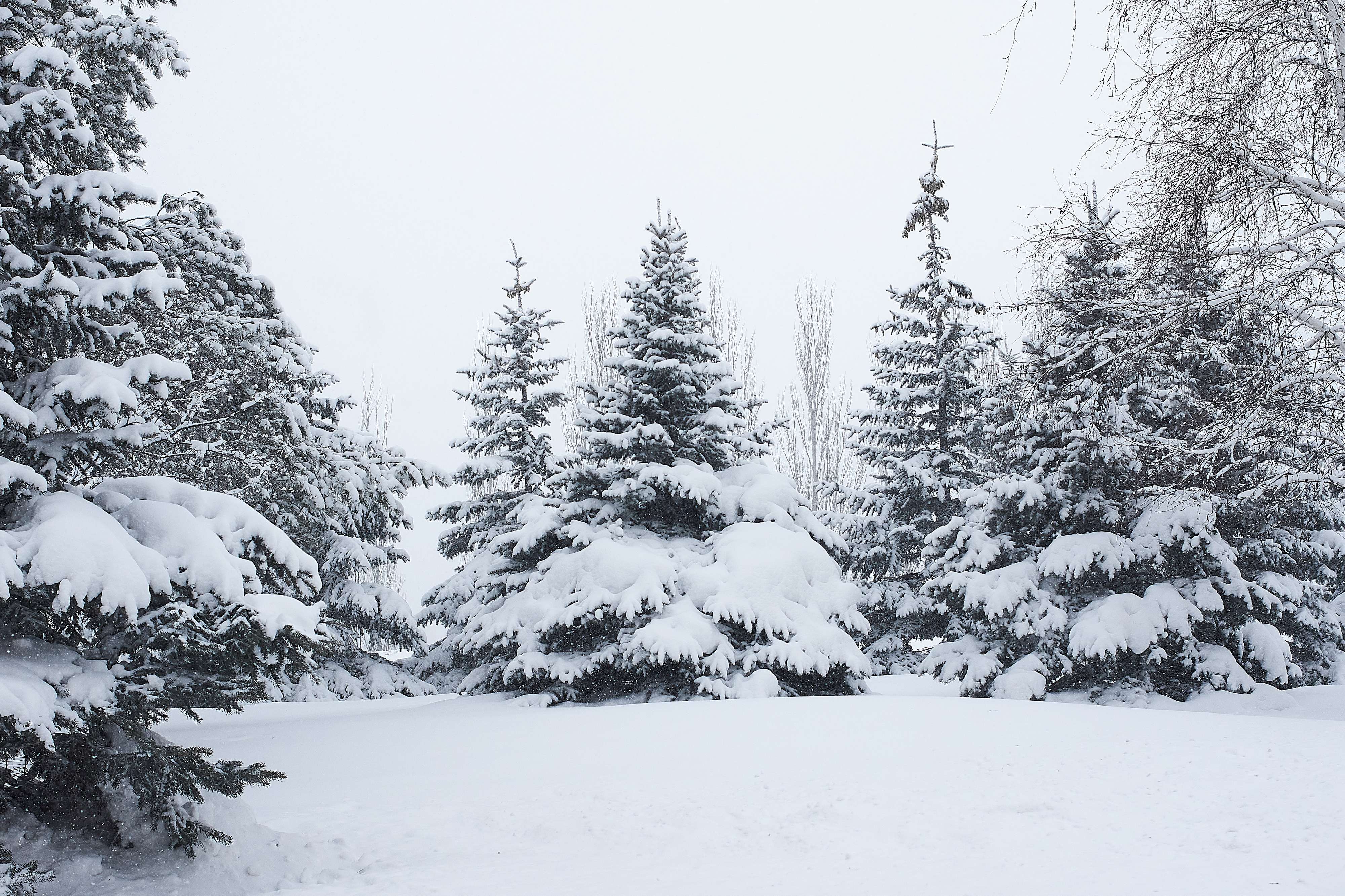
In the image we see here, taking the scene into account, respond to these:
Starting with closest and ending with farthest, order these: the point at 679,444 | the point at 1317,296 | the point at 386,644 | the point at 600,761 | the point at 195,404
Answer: the point at 600,761 < the point at 1317,296 < the point at 195,404 < the point at 679,444 < the point at 386,644

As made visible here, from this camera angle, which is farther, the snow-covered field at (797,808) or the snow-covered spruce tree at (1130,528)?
the snow-covered spruce tree at (1130,528)

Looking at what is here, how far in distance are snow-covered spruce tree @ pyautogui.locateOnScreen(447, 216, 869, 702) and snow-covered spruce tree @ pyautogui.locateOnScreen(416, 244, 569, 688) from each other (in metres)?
2.67

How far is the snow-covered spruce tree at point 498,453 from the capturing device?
15016 millimetres

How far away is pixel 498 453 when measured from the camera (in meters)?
15.7

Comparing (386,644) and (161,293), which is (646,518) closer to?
(386,644)

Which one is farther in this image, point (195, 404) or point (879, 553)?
point (879, 553)

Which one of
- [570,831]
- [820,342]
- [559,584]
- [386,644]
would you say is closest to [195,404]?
[559,584]

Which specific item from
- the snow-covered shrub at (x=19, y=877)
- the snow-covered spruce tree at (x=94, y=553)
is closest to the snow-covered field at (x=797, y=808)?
the snow-covered shrub at (x=19, y=877)

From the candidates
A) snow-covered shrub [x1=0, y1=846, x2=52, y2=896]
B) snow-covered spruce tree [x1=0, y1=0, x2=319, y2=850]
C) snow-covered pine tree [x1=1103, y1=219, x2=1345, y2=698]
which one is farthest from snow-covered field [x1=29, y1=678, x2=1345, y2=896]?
snow-covered pine tree [x1=1103, y1=219, x2=1345, y2=698]

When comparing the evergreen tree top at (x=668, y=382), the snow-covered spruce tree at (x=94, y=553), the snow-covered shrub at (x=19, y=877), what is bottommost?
the snow-covered shrub at (x=19, y=877)

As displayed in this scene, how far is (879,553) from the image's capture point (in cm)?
1681

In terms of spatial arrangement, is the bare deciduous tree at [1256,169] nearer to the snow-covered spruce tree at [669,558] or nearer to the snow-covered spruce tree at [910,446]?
the snow-covered spruce tree at [669,558]

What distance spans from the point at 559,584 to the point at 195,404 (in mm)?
4851

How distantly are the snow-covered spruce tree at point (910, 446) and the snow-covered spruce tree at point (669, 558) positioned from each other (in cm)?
421
